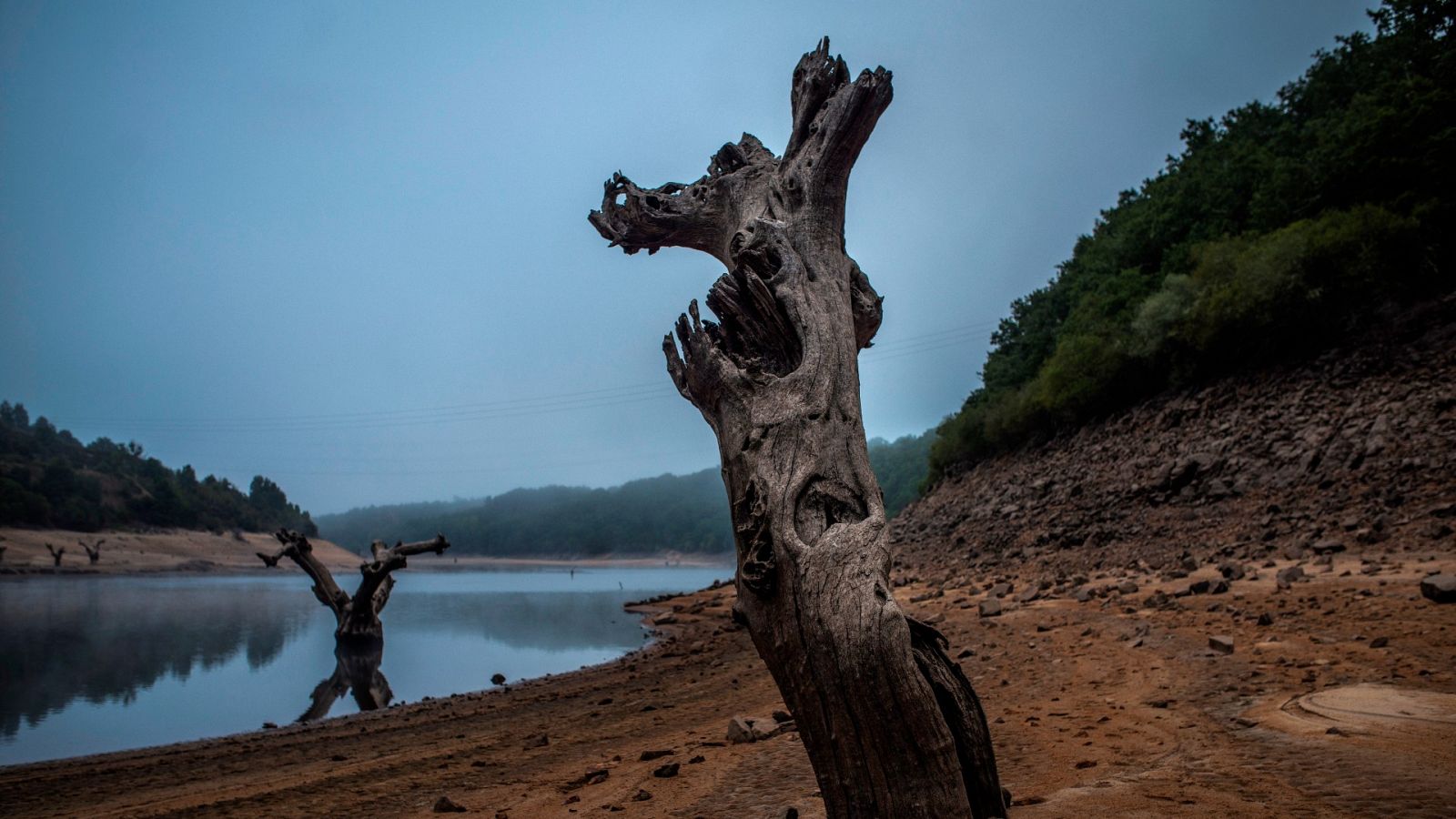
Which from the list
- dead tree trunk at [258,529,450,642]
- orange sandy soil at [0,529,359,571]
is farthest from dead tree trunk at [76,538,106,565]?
dead tree trunk at [258,529,450,642]

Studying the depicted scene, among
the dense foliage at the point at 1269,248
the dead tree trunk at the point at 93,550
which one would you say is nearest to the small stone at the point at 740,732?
the dense foliage at the point at 1269,248

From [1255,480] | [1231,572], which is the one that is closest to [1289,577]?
[1231,572]

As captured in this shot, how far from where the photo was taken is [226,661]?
43.9 ft

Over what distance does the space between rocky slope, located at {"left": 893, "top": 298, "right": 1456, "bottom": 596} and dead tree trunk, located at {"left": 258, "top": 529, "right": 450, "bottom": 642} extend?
11101mm

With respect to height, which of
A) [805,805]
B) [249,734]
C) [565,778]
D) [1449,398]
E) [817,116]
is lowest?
[249,734]

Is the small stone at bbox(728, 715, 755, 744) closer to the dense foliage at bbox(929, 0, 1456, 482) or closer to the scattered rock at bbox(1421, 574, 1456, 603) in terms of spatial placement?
the scattered rock at bbox(1421, 574, 1456, 603)

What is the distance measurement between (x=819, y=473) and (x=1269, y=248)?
59.0 ft

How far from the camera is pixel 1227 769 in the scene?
3150mm

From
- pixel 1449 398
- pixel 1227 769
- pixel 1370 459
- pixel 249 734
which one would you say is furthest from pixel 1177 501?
pixel 249 734

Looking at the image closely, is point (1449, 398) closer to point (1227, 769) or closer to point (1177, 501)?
point (1177, 501)

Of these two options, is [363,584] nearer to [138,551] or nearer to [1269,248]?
[1269,248]

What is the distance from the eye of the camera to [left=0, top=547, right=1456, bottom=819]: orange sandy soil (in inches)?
119

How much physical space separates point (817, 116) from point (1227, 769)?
3.93 m

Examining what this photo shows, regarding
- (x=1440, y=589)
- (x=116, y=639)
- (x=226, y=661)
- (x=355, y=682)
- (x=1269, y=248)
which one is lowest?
(x=355, y=682)
